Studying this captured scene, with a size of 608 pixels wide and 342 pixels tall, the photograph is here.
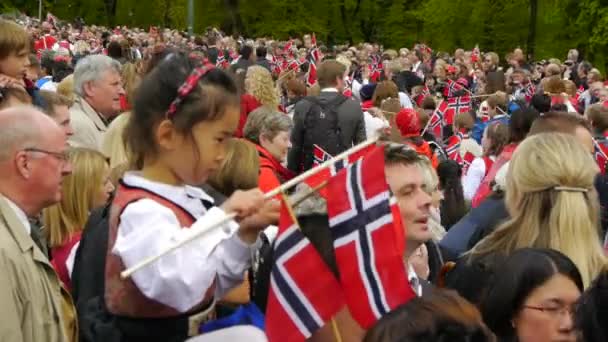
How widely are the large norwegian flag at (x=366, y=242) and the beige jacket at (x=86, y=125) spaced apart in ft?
14.5

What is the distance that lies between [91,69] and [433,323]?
5955mm

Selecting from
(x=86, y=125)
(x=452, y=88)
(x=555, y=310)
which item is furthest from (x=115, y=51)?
(x=555, y=310)

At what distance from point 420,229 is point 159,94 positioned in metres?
A: 1.29

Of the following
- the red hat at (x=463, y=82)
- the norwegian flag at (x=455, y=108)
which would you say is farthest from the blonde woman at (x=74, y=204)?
the red hat at (x=463, y=82)

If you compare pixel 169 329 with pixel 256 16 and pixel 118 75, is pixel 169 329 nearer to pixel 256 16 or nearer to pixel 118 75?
pixel 118 75

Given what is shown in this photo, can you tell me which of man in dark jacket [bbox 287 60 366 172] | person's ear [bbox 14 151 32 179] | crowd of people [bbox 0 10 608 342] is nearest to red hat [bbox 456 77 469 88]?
man in dark jacket [bbox 287 60 366 172]

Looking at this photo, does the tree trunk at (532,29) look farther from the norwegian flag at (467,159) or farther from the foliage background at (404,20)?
the norwegian flag at (467,159)

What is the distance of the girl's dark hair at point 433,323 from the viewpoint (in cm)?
258

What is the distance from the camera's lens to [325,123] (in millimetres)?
10805

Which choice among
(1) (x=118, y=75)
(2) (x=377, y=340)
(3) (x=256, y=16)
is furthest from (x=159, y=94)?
(3) (x=256, y=16)

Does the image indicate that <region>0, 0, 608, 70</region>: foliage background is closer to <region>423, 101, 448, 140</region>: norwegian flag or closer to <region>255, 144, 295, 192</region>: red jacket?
<region>423, 101, 448, 140</region>: norwegian flag

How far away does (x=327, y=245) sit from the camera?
3.49 meters

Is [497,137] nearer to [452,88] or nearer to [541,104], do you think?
[541,104]

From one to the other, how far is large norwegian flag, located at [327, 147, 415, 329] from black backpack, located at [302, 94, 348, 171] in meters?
7.22
